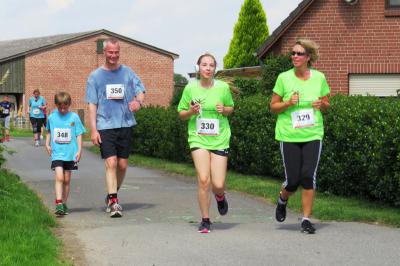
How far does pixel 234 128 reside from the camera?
14.8m

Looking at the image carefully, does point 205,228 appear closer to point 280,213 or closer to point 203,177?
point 203,177

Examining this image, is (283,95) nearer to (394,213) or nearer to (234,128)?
(394,213)

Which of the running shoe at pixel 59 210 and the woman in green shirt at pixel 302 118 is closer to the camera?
the woman in green shirt at pixel 302 118

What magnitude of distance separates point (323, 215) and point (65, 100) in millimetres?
3442

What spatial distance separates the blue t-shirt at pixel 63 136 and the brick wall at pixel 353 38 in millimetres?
11130

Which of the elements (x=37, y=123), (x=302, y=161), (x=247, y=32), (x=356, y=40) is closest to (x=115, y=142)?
(x=302, y=161)

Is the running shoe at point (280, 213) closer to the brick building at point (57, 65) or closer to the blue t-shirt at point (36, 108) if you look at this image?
the blue t-shirt at point (36, 108)

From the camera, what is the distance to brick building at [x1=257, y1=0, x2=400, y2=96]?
766 inches

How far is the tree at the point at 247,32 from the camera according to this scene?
2339 inches

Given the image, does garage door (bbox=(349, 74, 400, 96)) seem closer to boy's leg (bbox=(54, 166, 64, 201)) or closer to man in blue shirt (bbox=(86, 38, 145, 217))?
man in blue shirt (bbox=(86, 38, 145, 217))

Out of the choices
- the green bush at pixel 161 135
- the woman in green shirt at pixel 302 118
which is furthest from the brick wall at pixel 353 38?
the woman in green shirt at pixel 302 118

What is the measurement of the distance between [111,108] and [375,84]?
37.9 feet

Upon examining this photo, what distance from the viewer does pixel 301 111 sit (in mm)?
7816

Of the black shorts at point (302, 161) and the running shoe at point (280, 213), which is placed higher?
the black shorts at point (302, 161)
